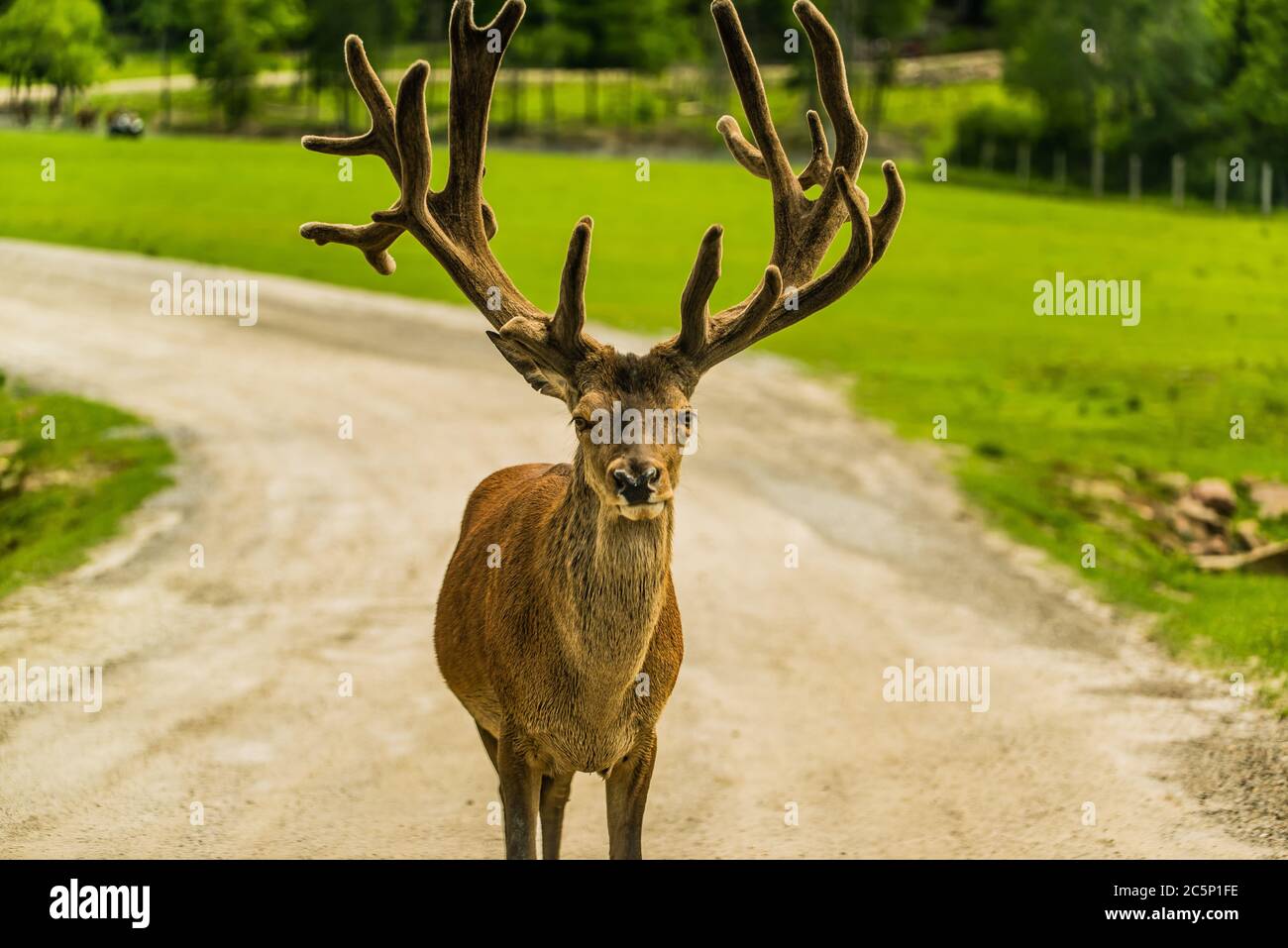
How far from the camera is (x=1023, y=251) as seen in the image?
148ft

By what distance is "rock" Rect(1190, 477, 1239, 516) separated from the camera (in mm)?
20719

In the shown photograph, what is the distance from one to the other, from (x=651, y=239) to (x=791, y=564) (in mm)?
27835

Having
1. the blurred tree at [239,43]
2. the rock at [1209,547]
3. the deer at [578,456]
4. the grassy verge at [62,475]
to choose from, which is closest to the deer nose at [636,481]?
the deer at [578,456]

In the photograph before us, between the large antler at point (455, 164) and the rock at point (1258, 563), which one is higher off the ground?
the large antler at point (455, 164)

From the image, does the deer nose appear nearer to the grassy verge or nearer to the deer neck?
the deer neck

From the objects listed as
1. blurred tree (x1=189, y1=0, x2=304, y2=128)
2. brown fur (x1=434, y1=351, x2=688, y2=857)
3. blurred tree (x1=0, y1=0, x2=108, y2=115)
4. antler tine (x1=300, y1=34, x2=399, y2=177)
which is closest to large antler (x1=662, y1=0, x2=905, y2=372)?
brown fur (x1=434, y1=351, x2=688, y2=857)

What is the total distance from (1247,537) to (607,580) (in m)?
14.2

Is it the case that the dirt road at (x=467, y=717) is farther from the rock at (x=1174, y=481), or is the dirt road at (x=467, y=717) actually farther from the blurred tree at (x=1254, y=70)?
the blurred tree at (x=1254, y=70)

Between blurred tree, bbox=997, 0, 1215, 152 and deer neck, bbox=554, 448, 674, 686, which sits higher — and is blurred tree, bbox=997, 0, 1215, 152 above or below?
above

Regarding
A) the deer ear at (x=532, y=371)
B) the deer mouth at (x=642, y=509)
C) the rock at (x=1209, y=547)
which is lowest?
the rock at (x=1209, y=547)

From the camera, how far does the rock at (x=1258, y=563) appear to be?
1788cm

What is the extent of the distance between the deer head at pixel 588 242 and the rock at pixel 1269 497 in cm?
1311

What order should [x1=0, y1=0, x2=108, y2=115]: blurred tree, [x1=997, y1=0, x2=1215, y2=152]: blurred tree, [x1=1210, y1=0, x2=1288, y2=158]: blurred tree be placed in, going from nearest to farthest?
[x1=0, y1=0, x2=108, y2=115]: blurred tree → [x1=1210, y1=0, x2=1288, y2=158]: blurred tree → [x1=997, y1=0, x2=1215, y2=152]: blurred tree
